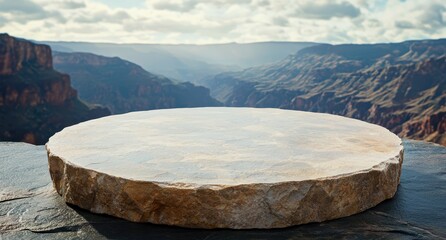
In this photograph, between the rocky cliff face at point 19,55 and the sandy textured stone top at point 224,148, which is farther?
the rocky cliff face at point 19,55

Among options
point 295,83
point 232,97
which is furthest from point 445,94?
point 232,97

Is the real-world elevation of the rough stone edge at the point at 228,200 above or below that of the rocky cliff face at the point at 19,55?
above

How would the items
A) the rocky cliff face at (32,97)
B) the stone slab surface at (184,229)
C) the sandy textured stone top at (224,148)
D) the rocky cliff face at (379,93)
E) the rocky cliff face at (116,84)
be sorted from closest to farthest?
the stone slab surface at (184,229), the sandy textured stone top at (224,148), the rocky cliff face at (32,97), the rocky cliff face at (379,93), the rocky cliff face at (116,84)

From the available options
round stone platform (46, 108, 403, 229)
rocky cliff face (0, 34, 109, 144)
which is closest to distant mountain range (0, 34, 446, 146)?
rocky cliff face (0, 34, 109, 144)

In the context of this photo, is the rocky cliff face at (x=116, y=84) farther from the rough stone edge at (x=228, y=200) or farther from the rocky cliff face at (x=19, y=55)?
the rough stone edge at (x=228, y=200)

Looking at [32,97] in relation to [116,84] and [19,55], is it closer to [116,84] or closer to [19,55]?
[19,55]


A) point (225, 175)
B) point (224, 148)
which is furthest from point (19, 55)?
point (225, 175)

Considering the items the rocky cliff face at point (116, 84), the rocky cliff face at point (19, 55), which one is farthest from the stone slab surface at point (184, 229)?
the rocky cliff face at point (116, 84)
